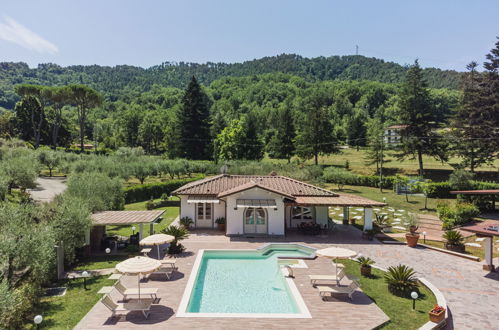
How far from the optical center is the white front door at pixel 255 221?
80.6ft

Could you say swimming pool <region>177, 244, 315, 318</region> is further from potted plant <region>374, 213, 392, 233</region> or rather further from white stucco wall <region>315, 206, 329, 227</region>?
potted plant <region>374, 213, 392, 233</region>

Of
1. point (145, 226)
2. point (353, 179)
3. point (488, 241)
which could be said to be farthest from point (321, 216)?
point (353, 179)

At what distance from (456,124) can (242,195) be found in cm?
3962

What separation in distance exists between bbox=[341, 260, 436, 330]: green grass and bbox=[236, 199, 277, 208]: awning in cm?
835

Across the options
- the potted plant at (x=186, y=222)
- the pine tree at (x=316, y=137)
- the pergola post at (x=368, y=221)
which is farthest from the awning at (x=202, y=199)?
the pine tree at (x=316, y=137)

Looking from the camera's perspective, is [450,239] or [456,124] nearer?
[450,239]

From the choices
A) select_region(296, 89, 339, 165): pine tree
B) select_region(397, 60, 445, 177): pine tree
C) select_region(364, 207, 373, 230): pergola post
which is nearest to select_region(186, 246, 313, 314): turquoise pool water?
select_region(364, 207, 373, 230): pergola post

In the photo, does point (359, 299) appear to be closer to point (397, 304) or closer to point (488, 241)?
point (397, 304)

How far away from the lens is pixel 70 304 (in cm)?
1308

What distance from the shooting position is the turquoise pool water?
43.3 feet

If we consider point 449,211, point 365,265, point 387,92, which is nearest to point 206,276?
point 365,265

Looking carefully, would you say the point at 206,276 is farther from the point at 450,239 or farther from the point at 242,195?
the point at 450,239

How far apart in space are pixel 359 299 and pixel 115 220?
14.3 m

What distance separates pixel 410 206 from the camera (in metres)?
34.6
